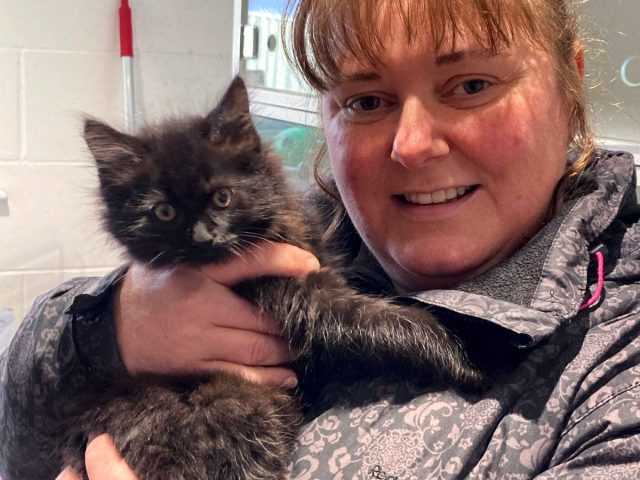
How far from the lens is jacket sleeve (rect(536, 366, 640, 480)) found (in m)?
0.80

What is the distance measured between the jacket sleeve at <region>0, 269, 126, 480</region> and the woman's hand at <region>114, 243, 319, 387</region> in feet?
0.15

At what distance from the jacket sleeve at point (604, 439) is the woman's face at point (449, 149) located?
14.9 inches

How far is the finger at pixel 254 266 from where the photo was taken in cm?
127

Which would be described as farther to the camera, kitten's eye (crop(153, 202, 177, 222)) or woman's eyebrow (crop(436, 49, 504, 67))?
kitten's eye (crop(153, 202, 177, 222))

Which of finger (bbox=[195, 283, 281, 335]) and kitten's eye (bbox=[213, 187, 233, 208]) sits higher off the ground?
kitten's eye (bbox=[213, 187, 233, 208])

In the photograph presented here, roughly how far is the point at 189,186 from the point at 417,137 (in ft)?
1.52

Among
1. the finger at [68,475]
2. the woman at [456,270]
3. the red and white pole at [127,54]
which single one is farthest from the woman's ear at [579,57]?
the red and white pole at [127,54]

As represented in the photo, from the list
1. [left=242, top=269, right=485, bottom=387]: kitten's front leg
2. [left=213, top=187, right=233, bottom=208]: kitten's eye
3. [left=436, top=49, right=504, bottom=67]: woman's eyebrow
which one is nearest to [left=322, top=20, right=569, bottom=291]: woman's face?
[left=436, top=49, right=504, bottom=67]: woman's eyebrow

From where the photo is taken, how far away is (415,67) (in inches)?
42.5

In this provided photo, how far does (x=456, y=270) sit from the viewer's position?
120 cm

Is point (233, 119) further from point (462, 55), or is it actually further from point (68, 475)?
point (68, 475)

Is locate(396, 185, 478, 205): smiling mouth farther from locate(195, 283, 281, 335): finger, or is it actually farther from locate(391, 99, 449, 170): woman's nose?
locate(195, 283, 281, 335): finger

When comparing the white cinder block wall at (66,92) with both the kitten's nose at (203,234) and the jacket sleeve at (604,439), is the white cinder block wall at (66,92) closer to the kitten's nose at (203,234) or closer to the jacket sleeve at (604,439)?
the kitten's nose at (203,234)

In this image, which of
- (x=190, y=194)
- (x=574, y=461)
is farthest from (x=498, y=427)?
(x=190, y=194)
